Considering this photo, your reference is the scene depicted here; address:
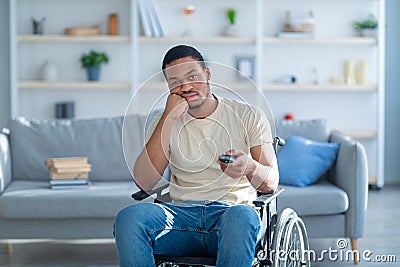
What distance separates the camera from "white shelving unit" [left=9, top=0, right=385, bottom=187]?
6.53 m

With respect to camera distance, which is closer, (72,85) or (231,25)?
(72,85)

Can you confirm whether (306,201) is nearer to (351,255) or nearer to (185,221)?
(351,255)

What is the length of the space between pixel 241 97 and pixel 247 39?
140 inches

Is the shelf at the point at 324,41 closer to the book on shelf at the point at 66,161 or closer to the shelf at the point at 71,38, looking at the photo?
the shelf at the point at 71,38

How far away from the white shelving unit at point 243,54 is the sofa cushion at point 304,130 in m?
1.68

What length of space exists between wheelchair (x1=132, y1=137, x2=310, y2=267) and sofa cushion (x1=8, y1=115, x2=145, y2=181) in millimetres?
1575

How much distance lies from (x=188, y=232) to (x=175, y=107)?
0.45 m

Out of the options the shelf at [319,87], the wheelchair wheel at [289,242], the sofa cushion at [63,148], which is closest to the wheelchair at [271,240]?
the wheelchair wheel at [289,242]

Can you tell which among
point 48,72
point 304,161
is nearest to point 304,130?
point 304,161

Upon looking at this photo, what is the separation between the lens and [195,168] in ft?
9.78

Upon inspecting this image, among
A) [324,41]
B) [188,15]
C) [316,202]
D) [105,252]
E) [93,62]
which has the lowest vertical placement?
[105,252]

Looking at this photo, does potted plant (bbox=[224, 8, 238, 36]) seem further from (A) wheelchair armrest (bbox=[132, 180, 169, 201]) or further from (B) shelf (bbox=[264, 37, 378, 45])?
(A) wheelchair armrest (bbox=[132, 180, 169, 201])

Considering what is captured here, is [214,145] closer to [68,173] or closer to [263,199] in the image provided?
[263,199]

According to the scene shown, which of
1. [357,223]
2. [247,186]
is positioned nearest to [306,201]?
[357,223]
